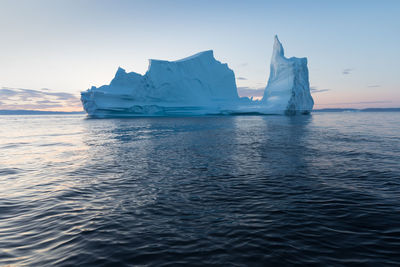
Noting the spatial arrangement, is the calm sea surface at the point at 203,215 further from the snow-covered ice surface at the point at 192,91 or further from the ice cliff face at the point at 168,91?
the snow-covered ice surface at the point at 192,91

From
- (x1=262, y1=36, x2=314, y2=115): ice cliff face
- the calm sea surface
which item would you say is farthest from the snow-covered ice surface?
the calm sea surface

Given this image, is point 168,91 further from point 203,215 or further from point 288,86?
point 203,215

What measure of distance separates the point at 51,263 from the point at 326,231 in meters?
5.51

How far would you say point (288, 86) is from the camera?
64938 mm

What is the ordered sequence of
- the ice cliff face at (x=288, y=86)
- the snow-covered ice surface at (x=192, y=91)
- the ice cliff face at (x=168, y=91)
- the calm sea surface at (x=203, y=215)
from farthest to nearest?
the ice cliff face at (x=288, y=86), the snow-covered ice surface at (x=192, y=91), the ice cliff face at (x=168, y=91), the calm sea surface at (x=203, y=215)

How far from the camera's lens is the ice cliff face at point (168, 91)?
62562 mm

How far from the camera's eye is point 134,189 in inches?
303

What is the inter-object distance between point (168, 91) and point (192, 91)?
972cm

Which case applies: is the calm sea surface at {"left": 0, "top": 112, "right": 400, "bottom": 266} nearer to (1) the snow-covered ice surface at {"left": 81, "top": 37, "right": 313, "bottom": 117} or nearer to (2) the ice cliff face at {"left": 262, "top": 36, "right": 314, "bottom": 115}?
(1) the snow-covered ice surface at {"left": 81, "top": 37, "right": 313, "bottom": 117}

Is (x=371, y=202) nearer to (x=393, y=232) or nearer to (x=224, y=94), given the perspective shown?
(x=393, y=232)

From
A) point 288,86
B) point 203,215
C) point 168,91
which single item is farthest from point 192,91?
point 203,215

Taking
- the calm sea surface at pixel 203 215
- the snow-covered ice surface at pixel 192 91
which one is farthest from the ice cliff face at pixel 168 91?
the calm sea surface at pixel 203 215

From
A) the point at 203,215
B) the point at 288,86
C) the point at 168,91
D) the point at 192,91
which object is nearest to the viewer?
the point at 203,215

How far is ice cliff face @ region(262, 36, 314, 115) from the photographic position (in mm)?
63344
